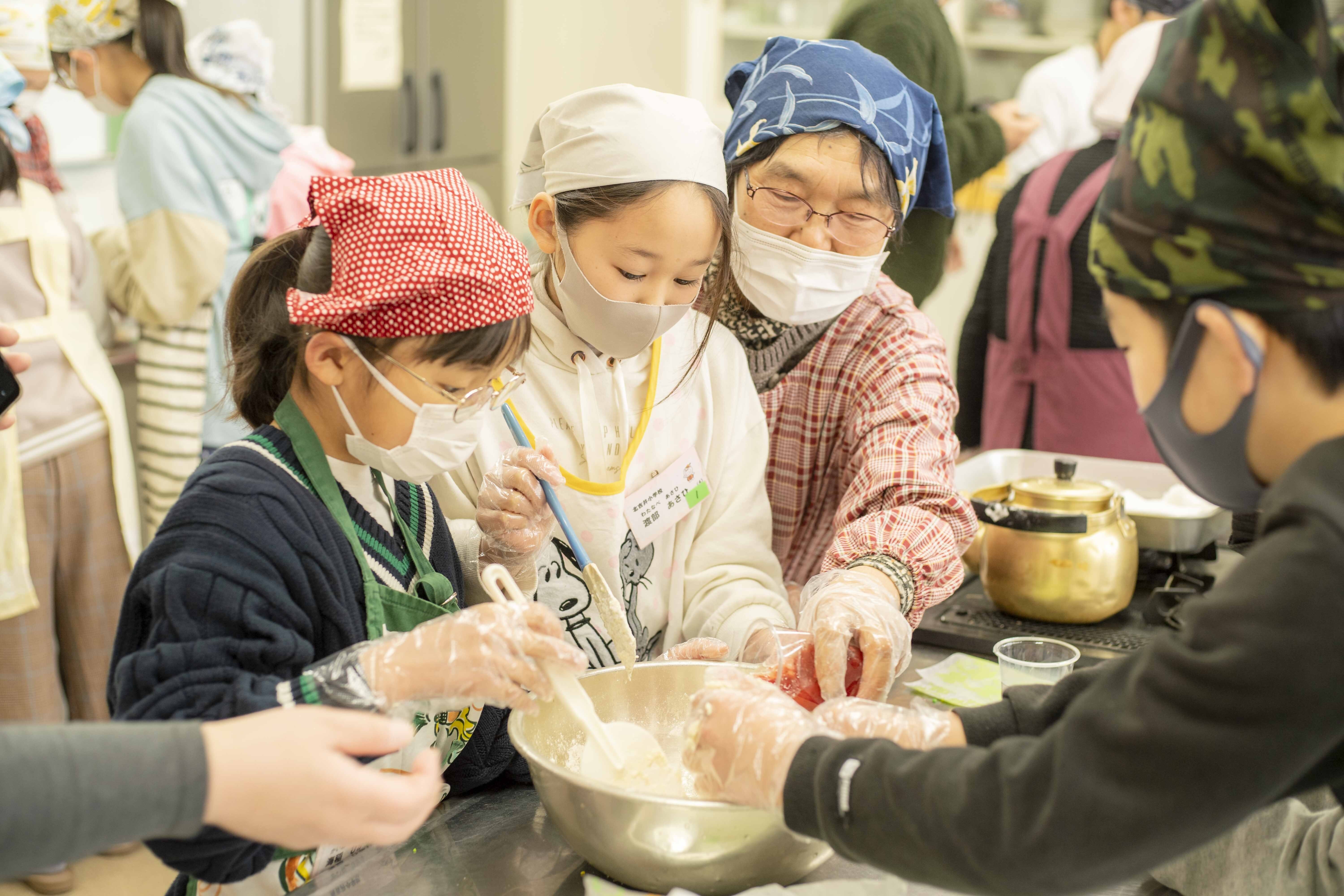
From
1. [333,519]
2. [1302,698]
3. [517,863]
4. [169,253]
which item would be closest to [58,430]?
[169,253]

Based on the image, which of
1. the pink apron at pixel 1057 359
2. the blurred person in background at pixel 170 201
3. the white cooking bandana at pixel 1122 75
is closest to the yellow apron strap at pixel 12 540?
the blurred person in background at pixel 170 201

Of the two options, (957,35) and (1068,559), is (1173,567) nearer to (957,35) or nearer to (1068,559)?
(1068,559)

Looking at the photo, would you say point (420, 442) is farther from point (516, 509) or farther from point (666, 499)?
point (666, 499)

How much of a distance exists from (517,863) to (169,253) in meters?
2.16

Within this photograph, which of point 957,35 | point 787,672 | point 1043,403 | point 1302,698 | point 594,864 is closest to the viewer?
point 1302,698

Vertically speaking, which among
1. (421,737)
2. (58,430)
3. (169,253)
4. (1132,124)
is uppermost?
(1132,124)

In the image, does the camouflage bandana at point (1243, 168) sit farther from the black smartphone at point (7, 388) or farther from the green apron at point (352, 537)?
the black smartphone at point (7, 388)

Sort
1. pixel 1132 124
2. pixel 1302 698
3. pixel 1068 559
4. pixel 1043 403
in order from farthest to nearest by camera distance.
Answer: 1. pixel 1043 403
2. pixel 1068 559
3. pixel 1132 124
4. pixel 1302 698

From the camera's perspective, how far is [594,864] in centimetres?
97

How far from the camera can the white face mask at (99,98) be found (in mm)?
2811

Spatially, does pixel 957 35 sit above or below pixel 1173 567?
above

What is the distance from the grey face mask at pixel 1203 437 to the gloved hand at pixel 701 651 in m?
0.57

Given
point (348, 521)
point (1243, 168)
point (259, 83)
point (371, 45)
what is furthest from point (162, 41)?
point (1243, 168)

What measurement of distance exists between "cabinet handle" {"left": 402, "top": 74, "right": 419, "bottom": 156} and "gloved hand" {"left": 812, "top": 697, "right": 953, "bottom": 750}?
4068 mm
